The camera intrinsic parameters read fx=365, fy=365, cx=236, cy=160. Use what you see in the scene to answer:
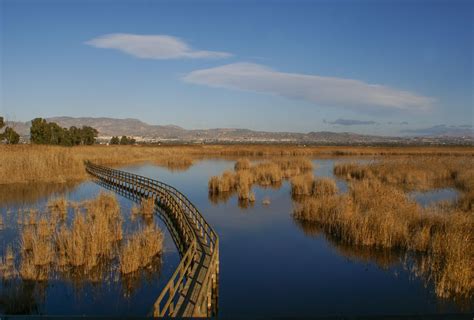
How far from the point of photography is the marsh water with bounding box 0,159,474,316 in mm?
12430

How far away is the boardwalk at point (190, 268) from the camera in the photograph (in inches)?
394

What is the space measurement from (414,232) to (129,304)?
15030 millimetres

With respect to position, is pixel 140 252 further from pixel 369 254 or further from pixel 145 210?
pixel 369 254

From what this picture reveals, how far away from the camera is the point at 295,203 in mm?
31359

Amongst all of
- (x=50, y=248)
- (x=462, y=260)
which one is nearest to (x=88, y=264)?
(x=50, y=248)

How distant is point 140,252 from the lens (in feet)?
52.5

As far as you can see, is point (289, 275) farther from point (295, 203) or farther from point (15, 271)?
point (295, 203)

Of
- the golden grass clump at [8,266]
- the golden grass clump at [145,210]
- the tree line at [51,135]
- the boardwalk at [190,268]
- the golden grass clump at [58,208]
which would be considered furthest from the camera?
the tree line at [51,135]

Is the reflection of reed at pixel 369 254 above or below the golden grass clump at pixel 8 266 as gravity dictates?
below

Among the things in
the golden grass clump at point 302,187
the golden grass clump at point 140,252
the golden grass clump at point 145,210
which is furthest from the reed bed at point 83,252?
the golden grass clump at point 302,187

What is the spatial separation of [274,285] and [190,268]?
3494 millimetres

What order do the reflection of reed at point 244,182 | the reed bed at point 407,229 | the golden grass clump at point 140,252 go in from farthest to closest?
the reflection of reed at point 244,182, the golden grass clump at point 140,252, the reed bed at point 407,229

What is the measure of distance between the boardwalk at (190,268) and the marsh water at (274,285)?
2.25ft

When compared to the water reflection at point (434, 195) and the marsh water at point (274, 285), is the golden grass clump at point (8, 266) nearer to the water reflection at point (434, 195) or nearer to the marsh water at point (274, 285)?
the marsh water at point (274, 285)
